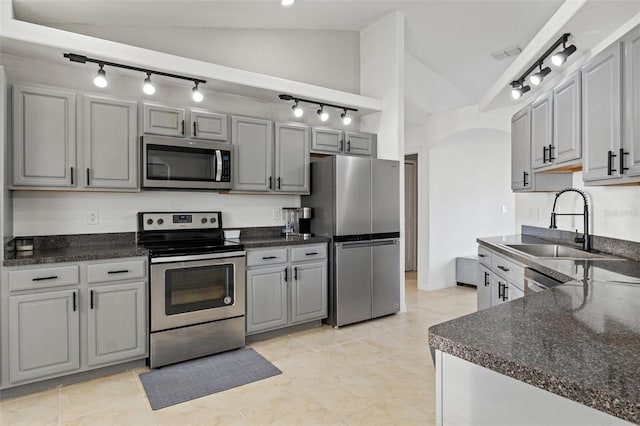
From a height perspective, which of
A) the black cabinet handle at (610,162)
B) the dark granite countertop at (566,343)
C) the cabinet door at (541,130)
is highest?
the cabinet door at (541,130)

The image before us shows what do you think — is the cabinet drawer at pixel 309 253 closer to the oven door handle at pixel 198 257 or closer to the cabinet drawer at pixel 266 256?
the cabinet drawer at pixel 266 256

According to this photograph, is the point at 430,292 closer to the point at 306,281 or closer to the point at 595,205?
the point at 306,281

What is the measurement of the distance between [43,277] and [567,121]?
3.77m

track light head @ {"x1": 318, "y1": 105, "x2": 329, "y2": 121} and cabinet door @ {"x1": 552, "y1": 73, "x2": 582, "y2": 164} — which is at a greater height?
track light head @ {"x1": 318, "y1": 105, "x2": 329, "y2": 121}

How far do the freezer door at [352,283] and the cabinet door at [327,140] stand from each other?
1123 millimetres

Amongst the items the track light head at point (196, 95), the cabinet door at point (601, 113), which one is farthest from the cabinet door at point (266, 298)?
the cabinet door at point (601, 113)

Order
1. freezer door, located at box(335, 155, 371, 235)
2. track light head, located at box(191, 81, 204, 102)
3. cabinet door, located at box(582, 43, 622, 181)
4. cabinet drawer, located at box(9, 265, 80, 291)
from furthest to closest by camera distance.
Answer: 1. freezer door, located at box(335, 155, 371, 235)
2. track light head, located at box(191, 81, 204, 102)
3. cabinet drawer, located at box(9, 265, 80, 291)
4. cabinet door, located at box(582, 43, 622, 181)

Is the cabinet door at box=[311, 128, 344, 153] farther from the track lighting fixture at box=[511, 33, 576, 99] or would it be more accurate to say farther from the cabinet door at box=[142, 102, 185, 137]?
the track lighting fixture at box=[511, 33, 576, 99]

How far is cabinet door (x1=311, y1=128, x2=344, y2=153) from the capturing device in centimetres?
429

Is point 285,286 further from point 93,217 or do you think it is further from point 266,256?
point 93,217

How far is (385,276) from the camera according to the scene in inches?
172

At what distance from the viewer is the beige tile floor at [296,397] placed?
2.32 meters

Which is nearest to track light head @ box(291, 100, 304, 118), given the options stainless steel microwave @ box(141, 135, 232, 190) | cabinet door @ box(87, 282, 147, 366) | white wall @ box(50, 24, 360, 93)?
white wall @ box(50, 24, 360, 93)

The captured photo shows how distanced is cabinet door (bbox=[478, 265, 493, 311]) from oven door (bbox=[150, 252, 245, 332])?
2212 mm
